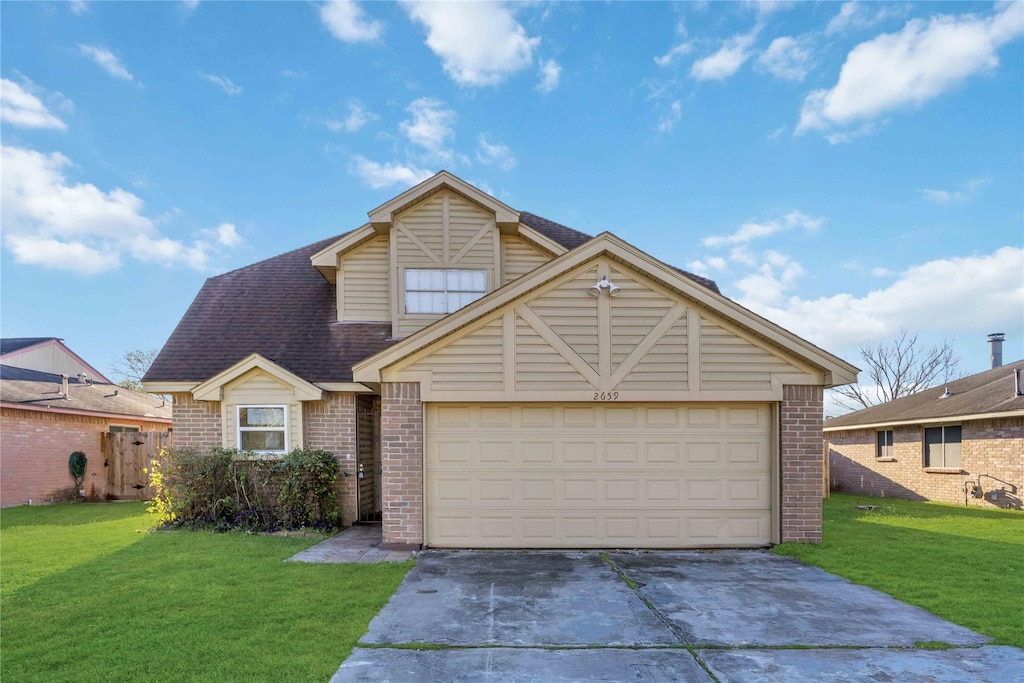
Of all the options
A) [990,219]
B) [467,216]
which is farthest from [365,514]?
[990,219]

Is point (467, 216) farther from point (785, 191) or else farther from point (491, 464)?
point (785, 191)

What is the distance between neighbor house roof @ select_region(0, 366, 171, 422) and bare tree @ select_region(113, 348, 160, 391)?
1780 centimetres

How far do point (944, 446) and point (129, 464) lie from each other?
25.5m

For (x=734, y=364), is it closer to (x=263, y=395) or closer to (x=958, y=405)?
(x=263, y=395)

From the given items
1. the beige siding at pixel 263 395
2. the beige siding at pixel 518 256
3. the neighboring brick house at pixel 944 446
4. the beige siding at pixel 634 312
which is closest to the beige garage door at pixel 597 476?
the beige siding at pixel 634 312

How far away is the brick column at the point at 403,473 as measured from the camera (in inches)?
327

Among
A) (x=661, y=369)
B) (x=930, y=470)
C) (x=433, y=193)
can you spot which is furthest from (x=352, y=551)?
(x=930, y=470)

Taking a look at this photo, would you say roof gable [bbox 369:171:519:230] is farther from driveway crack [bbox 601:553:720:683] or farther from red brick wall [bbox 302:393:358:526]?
driveway crack [bbox 601:553:720:683]

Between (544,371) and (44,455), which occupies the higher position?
(544,371)

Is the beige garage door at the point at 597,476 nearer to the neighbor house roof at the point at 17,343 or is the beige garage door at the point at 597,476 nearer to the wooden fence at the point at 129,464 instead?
the wooden fence at the point at 129,464

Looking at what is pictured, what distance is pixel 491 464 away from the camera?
27.7 ft

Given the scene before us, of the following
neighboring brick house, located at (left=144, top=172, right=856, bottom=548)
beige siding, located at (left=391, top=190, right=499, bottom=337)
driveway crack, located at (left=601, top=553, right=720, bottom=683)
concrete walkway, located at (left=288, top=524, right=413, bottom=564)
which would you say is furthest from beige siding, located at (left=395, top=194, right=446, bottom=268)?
driveway crack, located at (left=601, top=553, right=720, bottom=683)

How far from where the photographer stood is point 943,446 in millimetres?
15992

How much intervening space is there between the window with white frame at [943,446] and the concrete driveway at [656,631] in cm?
1239
